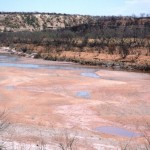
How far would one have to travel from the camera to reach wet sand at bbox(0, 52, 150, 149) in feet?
60.2

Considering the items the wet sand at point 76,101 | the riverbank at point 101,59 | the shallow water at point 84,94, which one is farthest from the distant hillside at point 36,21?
the shallow water at point 84,94

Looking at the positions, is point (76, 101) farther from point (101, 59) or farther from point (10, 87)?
point (101, 59)

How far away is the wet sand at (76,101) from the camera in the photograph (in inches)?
723

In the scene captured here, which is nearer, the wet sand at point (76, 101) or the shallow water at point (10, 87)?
the wet sand at point (76, 101)

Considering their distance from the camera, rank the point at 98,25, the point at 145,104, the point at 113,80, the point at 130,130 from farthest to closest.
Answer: the point at 98,25 < the point at 113,80 < the point at 145,104 < the point at 130,130

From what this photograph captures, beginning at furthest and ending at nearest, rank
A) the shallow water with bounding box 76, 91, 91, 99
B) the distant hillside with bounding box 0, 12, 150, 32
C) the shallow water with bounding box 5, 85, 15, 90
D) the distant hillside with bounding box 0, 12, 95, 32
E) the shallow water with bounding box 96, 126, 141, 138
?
the distant hillside with bounding box 0, 12, 95, 32, the distant hillside with bounding box 0, 12, 150, 32, the shallow water with bounding box 5, 85, 15, 90, the shallow water with bounding box 76, 91, 91, 99, the shallow water with bounding box 96, 126, 141, 138

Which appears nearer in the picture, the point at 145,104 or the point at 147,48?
the point at 145,104

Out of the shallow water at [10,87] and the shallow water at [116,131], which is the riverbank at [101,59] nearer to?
the shallow water at [10,87]

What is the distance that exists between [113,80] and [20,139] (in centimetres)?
1908

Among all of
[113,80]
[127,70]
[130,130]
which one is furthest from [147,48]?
[130,130]

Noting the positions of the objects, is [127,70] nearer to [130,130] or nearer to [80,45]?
[80,45]

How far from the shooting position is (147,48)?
48.6 meters

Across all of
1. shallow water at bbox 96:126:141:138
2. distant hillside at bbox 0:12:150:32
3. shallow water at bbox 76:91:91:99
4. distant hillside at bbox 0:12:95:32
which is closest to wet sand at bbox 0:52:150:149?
shallow water at bbox 76:91:91:99

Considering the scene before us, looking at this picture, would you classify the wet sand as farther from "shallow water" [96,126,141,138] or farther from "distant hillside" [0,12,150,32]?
"distant hillside" [0,12,150,32]
